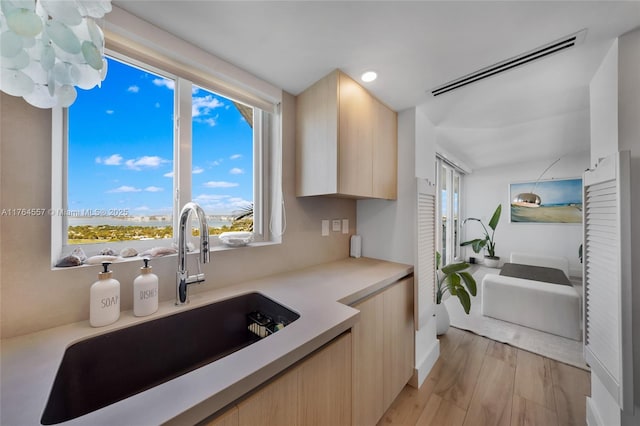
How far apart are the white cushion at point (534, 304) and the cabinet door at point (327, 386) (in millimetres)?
2474

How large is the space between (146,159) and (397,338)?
70.4 inches

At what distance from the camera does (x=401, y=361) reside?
1.46 m

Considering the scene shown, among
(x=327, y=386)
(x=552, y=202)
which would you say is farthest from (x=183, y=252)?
(x=552, y=202)

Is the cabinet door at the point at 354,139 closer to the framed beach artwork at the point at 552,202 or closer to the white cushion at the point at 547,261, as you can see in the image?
the white cushion at the point at 547,261

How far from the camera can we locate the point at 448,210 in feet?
13.9

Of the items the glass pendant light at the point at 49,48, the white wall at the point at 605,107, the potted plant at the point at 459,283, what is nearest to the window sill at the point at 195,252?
the glass pendant light at the point at 49,48

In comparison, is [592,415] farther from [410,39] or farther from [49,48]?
[49,48]

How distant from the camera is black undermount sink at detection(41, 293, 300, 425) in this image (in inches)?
26.4

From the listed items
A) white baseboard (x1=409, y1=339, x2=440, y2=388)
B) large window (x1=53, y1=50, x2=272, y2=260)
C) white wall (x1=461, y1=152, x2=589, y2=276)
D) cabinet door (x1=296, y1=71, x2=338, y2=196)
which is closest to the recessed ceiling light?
cabinet door (x1=296, y1=71, x2=338, y2=196)

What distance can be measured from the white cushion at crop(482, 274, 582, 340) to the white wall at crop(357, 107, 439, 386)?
1.13 metres

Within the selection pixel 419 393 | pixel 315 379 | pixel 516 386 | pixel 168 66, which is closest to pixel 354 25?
pixel 168 66

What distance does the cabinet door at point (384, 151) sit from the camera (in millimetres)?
1593

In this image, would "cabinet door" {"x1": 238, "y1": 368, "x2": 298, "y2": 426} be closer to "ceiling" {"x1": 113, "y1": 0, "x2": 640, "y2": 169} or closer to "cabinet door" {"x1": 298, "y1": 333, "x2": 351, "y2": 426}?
"cabinet door" {"x1": 298, "y1": 333, "x2": 351, "y2": 426}

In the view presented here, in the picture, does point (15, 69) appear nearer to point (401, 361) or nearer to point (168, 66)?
point (168, 66)
